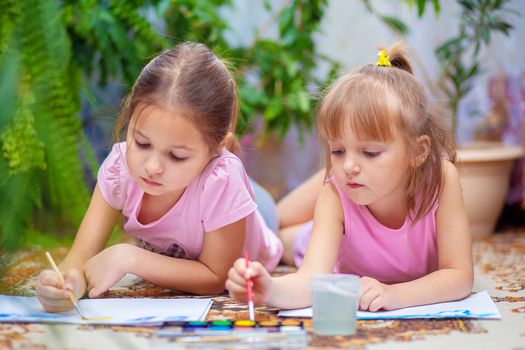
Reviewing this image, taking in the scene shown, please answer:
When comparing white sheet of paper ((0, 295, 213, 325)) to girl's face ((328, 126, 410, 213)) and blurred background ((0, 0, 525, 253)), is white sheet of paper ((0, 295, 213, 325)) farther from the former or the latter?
blurred background ((0, 0, 525, 253))

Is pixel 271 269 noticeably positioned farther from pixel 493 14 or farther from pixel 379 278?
pixel 493 14

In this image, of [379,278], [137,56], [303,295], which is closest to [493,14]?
[137,56]

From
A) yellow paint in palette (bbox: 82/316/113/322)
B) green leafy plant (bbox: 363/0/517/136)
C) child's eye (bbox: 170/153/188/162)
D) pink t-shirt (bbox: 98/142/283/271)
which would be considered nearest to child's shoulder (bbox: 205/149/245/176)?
pink t-shirt (bbox: 98/142/283/271)

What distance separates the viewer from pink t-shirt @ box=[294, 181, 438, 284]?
1.38 m

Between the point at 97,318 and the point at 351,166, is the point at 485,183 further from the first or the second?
the point at 97,318

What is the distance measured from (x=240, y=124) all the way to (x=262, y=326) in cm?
60

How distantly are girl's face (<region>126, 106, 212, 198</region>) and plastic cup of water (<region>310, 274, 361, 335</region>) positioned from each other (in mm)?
347

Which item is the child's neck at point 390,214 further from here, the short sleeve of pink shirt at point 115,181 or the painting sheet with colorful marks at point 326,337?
the short sleeve of pink shirt at point 115,181

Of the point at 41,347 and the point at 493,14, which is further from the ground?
the point at 493,14

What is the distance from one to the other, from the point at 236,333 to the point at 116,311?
9.8 inches

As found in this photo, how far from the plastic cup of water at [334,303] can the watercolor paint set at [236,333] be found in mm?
33

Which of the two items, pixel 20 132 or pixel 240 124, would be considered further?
pixel 240 124

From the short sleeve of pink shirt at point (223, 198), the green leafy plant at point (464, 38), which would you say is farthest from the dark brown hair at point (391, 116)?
the green leafy plant at point (464, 38)

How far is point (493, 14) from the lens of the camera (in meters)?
2.50
